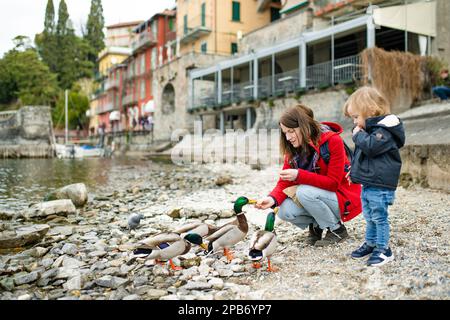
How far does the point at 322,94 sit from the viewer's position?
17188 mm

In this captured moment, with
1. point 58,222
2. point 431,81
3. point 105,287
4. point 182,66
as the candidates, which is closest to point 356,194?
point 105,287

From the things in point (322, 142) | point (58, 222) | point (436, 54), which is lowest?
point (58, 222)

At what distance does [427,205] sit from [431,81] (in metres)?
11.2

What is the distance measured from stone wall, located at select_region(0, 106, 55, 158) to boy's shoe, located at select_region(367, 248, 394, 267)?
27.9m

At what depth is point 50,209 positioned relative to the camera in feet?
20.1

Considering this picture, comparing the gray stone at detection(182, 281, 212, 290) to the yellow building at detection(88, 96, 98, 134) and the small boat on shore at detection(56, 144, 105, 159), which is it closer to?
the small boat on shore at detection(56, 144, 105, 159)

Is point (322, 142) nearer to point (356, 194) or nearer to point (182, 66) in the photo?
point (356, 194)

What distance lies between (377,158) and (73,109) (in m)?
57.7

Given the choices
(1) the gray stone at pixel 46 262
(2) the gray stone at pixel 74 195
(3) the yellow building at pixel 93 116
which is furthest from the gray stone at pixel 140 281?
(3) the yellow building at pixel 93 116

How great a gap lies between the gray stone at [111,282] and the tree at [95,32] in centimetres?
3826

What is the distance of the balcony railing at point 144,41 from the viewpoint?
38.6 m

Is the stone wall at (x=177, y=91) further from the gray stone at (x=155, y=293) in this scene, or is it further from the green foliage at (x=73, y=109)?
the gray stone at (x=155, y=293)

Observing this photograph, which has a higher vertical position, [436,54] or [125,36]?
[125,36]

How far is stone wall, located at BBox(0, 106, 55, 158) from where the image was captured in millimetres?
26750
